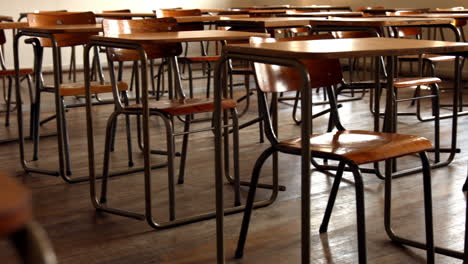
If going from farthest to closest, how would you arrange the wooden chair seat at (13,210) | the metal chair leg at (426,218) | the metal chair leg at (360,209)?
1. the metal chair leg at (426,218)
2. the metal chair leg at (360,209)
3. the wooden chair seat at (13,210)

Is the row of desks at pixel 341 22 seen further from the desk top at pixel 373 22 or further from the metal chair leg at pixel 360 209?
the metal chair leg at pixel 360 209

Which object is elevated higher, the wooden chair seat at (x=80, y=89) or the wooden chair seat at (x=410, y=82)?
the wooden chair seat at (x=80, y=89)

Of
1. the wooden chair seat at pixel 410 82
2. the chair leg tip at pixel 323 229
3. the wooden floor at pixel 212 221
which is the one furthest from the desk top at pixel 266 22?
the chair leg tip at pixel 323 229

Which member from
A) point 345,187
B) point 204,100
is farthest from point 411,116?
point 204,100

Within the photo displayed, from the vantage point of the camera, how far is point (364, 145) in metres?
2.00

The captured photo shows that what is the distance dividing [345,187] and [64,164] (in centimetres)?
142

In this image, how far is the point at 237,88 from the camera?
6.71m

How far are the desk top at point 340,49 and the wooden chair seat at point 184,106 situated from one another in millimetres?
739

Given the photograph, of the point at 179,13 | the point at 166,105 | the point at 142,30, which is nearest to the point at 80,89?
the point at 142,30

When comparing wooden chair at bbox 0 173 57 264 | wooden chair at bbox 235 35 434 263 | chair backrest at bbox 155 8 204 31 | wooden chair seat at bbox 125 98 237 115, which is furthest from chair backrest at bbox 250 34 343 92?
chair backrest at bbox 155 8 204 31

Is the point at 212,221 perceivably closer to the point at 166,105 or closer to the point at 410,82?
the point at 166,105

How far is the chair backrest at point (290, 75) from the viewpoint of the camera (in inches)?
84.0

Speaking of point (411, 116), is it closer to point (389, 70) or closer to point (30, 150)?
point (389, 70)

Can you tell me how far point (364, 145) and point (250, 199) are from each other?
42cm
